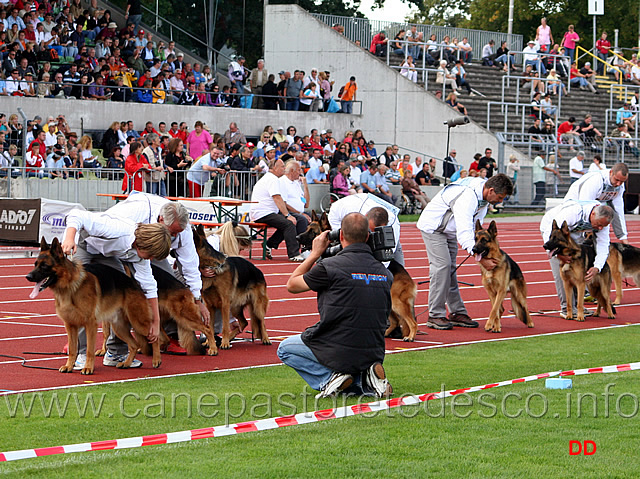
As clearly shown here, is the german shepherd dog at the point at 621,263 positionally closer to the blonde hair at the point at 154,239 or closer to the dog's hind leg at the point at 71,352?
the blonde hair at the point at 154,239

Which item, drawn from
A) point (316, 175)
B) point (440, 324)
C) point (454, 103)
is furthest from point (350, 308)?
point (454, 103)

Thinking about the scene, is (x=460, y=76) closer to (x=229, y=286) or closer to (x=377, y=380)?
(x=229, y=286)

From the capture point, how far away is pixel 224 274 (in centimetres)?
1083

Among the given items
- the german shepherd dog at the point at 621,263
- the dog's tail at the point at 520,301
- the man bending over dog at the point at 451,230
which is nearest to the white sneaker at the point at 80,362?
the man bending over dog at the point at 451,230

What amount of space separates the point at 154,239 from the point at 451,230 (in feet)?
16.5

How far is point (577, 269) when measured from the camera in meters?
13.3

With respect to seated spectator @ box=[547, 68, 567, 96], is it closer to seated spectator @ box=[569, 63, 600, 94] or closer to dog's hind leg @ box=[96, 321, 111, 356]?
seated spectator @ box=[569, 63, 600, 94]

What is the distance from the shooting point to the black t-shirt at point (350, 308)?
7.52 meters

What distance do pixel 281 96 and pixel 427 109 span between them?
7235 mm

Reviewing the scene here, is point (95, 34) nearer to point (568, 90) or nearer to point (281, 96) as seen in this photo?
point (281, 96)

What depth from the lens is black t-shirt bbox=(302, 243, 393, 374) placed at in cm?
752

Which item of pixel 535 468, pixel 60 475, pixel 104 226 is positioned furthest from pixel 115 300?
pixel 535 468

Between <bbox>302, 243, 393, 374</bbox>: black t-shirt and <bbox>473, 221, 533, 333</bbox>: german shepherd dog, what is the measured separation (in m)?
4.79

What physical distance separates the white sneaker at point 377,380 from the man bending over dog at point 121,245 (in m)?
2.20
